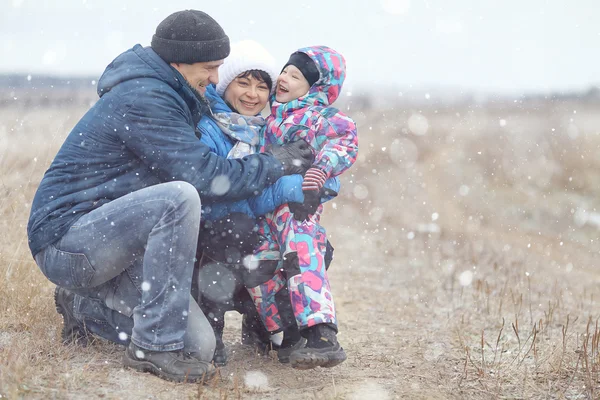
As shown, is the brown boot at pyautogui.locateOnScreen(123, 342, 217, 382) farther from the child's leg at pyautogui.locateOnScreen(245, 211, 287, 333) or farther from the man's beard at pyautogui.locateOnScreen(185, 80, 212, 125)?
the man's beard at pyautogui.locateOnScreen(185, 80, 212, 125)

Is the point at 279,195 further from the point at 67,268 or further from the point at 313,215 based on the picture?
the point at 67,268

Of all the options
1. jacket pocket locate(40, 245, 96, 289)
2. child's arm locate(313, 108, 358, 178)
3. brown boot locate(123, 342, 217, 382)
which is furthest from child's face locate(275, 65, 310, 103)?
brown boot locate(123, 342, 217, 382)

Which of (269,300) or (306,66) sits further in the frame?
(306,66)

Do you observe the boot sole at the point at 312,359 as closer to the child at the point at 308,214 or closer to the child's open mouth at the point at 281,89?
the child at the point at 308,214

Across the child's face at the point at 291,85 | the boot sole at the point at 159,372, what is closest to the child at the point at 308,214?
the child's face at the point at 291,85

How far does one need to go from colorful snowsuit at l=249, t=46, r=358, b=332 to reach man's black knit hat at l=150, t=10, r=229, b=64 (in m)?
0.65

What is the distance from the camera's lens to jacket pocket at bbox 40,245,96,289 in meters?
3.29

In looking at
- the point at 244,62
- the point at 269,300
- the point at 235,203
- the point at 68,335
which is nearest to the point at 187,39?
the point at 244,62

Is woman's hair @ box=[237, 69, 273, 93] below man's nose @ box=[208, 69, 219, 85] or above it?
above

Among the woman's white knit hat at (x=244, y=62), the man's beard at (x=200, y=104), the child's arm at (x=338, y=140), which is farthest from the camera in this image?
the woman's white knit hat at (x=244, y=62)

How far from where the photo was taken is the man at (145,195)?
3254 mm

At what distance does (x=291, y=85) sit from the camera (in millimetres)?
4004

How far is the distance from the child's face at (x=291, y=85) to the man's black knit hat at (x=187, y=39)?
58 cm

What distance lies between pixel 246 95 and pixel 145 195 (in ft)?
3.40
